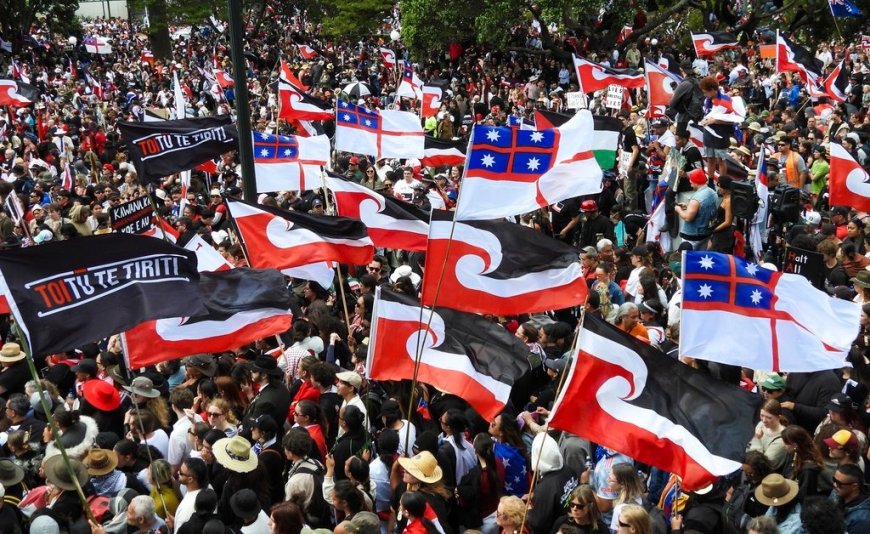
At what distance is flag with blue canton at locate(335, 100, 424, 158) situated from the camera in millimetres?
15141

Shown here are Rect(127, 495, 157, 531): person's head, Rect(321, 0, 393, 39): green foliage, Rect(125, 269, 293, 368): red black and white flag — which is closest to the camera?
Rect(127, 495, 157, 531): person's head

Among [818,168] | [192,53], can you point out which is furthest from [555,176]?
[192,53]

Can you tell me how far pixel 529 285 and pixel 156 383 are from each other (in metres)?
3.62

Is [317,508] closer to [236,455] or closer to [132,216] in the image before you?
[236,455]

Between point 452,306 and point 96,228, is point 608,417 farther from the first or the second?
point 96,228

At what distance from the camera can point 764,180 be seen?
12602 millimetres

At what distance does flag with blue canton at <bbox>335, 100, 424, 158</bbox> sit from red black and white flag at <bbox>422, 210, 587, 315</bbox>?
22.7 ft

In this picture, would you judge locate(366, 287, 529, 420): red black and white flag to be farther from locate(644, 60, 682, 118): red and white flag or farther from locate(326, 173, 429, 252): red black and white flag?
locate(644, 60, 682, 118): red and white flag

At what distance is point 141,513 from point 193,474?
0.60 m

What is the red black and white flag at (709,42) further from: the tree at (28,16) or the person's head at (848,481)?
the tree at (28,16)

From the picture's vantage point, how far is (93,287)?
21.7 feet

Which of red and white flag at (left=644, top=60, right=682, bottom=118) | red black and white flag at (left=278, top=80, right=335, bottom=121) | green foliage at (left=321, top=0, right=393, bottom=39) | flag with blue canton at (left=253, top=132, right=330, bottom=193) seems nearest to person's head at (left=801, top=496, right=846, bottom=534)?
flag with blue canton at (left=253, top=132, right=330, bottom=193)

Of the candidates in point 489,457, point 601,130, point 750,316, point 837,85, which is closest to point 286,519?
point 489,457

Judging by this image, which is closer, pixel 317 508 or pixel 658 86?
pixel 317 508
